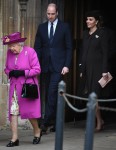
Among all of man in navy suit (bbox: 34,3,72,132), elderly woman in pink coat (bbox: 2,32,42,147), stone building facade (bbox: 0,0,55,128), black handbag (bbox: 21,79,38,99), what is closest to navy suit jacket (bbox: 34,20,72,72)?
man in navy suit (bbox: 34,3,72,132)

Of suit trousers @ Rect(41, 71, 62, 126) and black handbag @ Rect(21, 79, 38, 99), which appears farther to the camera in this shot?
suit trousers @ Rect(41, 71, 62, 126)

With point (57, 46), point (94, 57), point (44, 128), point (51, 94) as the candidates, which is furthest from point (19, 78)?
point (94, 57)

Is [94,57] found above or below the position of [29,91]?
above

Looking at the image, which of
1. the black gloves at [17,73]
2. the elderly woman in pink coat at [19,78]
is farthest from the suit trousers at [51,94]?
the black gloves at [17,73]

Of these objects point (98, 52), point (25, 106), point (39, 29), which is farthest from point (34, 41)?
point (25, 106)

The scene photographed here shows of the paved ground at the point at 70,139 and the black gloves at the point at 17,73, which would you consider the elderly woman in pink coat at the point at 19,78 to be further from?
the paved ground at the point at 70,139

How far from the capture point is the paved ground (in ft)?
26.9

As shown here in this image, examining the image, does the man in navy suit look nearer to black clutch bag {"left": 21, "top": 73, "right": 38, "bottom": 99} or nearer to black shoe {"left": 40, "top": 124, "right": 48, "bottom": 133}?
black shoe {"left": 40, "top": 124, "right": 48, "bottom": 133}

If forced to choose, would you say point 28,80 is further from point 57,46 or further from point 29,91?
point 57,46

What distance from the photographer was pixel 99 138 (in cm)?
893

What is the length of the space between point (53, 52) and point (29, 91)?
1.34m

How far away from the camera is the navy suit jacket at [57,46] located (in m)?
9.24

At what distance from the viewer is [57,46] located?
927 centimetres

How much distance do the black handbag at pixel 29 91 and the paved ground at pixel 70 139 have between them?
2.37ft
